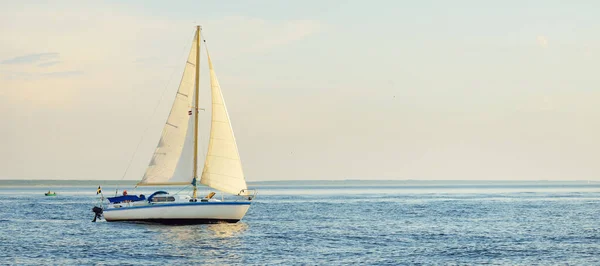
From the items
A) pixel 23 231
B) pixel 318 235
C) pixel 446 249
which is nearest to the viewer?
pixel 446 249

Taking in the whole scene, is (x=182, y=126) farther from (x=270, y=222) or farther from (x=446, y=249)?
(x=446, y=249)

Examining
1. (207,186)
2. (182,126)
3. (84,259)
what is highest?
(182,126)

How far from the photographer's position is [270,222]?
77.1m

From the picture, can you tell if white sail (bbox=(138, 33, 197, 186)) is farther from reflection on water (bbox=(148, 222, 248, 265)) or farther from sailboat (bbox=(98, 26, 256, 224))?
reflection on water (bbox=(148, 222, 248, 265))

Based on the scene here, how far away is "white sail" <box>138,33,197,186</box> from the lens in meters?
67.0

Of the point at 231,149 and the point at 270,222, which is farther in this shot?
the point at 270,222

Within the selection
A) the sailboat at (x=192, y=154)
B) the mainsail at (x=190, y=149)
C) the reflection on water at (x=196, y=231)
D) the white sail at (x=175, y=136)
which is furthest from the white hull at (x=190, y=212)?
the white sail at (x=175, y=136)

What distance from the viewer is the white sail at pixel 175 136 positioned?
67.0m

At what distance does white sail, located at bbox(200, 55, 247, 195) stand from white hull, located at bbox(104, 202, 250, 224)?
1835 millimetres

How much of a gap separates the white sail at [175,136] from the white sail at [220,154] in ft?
5.85

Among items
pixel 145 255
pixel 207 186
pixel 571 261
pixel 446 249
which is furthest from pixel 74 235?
pixel 571 261

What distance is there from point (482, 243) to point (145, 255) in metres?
22.4

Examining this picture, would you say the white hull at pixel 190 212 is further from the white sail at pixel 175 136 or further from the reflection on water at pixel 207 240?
the white sail at pixel 175 136

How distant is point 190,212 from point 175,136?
7.02 metres
